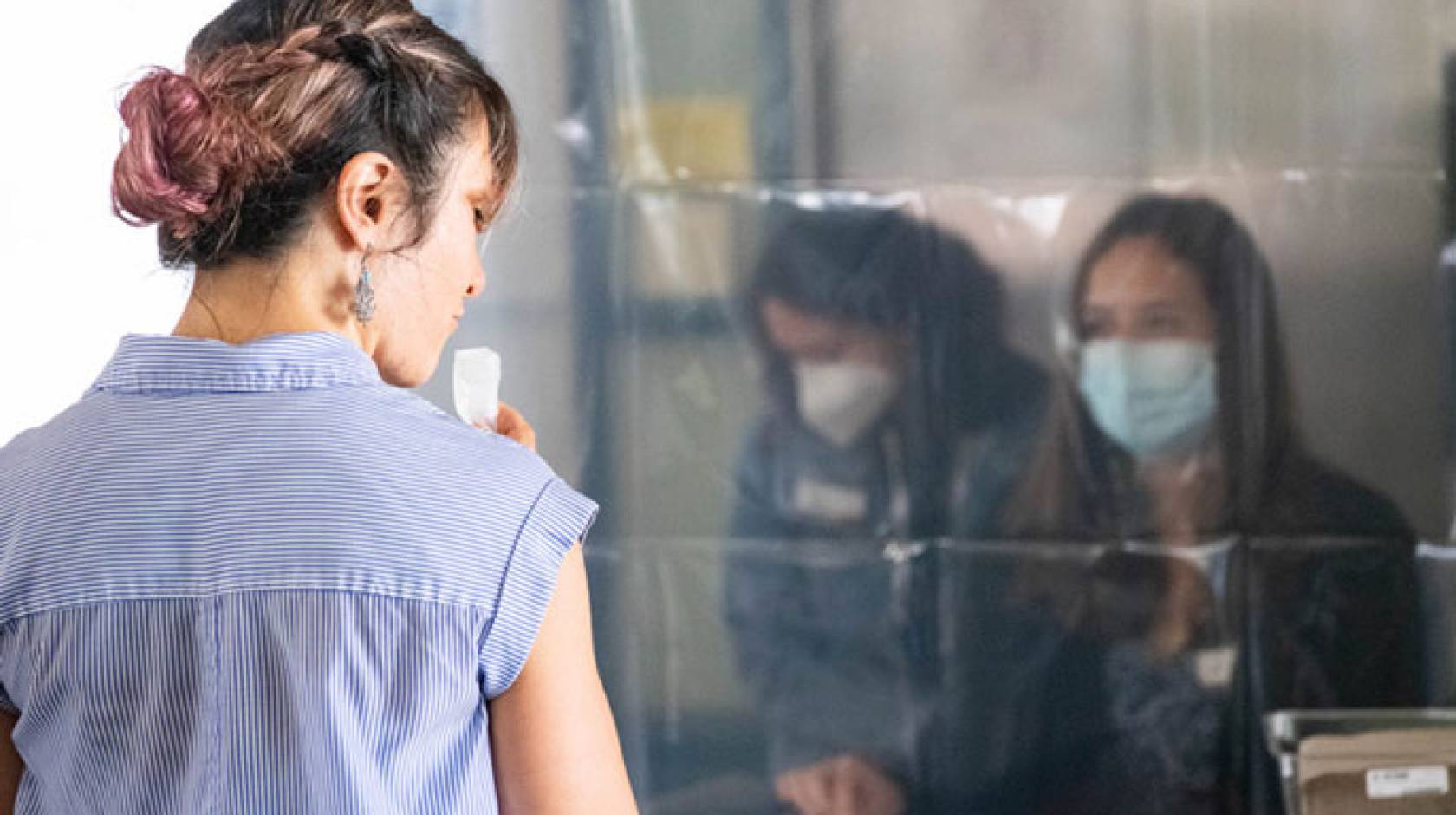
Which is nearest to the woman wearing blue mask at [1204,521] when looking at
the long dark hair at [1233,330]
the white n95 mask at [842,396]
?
the long dark hair at [1233,330]

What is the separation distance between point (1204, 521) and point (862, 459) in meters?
0.38

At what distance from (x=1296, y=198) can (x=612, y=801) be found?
1.27 metres

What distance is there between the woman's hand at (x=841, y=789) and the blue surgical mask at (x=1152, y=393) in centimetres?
46

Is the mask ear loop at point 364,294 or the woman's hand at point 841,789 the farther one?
the woman's hand at point 841,789

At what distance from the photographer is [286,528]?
0.60m

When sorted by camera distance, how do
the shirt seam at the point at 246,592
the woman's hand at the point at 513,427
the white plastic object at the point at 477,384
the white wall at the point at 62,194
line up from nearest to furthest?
the shirt seam at the point at 246,592
the woman's hand at the point at 513,427
the white plastic object at the point at 477,384
the white wall at the point at 62,194

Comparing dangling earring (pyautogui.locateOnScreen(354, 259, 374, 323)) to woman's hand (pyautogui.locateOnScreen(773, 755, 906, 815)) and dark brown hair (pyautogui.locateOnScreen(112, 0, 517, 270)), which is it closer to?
dark brown hair (pyautogui.locateOnScreen(112, 0, 517, 270))

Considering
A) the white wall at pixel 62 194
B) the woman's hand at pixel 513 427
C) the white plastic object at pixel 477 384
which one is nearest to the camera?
the woman's hand at pixel 513 427

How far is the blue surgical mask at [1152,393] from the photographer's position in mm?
1659

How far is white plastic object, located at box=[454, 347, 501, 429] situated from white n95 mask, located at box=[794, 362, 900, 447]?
58 cm

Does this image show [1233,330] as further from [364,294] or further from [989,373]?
[364,294]

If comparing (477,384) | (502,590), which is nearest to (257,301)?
(502,590)

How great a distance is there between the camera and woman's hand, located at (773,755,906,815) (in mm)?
1703

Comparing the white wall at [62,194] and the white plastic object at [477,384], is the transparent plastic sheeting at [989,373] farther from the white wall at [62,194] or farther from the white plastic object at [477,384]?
the white plastic object at [477,384]
